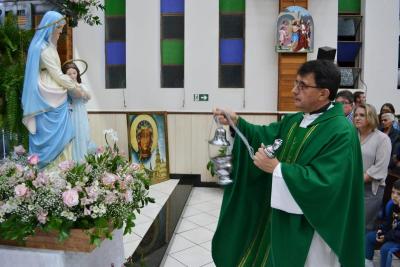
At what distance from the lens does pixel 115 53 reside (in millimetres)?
7324

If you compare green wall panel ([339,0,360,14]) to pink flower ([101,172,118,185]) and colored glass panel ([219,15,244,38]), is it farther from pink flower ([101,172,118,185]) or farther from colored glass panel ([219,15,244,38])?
pink flower ([101,172,118,185])

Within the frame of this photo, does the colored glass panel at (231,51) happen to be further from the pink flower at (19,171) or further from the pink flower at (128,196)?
the pink flower at (19,171)

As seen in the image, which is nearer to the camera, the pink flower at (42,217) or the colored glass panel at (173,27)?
the pink flower at (42,217)

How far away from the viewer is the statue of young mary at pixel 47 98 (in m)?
2.87

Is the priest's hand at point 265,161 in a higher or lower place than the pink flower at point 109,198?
higher

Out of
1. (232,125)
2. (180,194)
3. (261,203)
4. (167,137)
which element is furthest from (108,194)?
(167,137)

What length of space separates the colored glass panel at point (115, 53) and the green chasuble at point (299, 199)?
5.30 metres

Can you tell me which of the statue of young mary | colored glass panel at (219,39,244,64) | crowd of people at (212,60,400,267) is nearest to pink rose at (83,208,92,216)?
crowd of people at (212,60,400,267)

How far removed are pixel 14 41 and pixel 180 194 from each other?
4.06 metres

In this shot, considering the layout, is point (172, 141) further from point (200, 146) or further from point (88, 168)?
point (88, 168)

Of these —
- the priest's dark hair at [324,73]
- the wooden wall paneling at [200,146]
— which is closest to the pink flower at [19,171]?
the priest's dark hair at [324,73]

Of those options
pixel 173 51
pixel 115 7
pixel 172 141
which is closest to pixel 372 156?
pixel 172 141

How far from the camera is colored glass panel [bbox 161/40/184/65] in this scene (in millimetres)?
7164

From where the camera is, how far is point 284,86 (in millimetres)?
6551
